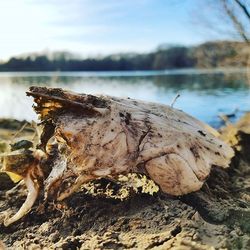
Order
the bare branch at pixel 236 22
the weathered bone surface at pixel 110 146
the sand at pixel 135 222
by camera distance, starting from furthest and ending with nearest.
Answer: the bare branch at pixel 236 22 < the weathered bone surface at pixel 110 146 < the sand at pixel 135 222

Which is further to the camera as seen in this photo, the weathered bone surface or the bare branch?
the bare branch

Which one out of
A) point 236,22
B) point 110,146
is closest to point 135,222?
point 110,146

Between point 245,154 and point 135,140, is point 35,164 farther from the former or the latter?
point 245,154

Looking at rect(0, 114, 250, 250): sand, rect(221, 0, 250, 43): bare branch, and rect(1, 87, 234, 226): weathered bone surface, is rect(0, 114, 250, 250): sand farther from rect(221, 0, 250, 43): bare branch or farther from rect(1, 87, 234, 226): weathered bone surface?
rect(221, 0, 250, 43): bare branch

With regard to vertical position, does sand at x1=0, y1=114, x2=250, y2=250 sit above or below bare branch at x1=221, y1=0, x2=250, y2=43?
below

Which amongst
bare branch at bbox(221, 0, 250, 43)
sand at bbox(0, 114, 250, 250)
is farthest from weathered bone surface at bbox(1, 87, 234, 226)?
bare branch at bbox(221, 0, 250, 43)

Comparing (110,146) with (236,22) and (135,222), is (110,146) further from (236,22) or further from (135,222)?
(236,22)

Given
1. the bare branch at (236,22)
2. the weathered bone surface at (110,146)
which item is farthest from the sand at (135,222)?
the bare branch at (236,22)

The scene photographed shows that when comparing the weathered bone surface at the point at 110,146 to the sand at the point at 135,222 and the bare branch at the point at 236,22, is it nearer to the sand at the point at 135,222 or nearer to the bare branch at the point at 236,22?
the sand at the point at 135,222
